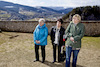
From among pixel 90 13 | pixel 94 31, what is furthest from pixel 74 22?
pixel 90 13

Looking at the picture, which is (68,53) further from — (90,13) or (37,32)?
(90,13)

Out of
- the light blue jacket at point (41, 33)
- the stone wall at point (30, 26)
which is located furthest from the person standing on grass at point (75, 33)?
the stone wall at point (30, 26)

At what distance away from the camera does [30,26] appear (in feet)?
36.1

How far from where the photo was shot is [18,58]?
15.5 feet

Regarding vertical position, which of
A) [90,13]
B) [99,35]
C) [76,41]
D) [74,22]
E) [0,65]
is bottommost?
[0,65]

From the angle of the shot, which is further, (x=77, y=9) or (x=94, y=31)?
(x=77, y=9)

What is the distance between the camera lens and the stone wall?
29.7ft

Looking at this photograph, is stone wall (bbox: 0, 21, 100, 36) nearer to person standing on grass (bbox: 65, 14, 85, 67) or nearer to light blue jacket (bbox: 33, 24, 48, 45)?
light blue jacket (bbox: 33, 24, 48, 45)

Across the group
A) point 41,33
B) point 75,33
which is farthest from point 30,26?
point 75,33

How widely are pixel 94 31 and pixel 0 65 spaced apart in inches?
312

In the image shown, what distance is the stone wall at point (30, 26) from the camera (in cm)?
905

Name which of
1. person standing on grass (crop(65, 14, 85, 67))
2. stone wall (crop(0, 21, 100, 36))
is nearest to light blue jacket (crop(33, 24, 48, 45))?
person standing on grass (crop(65, 14, 85, 67))

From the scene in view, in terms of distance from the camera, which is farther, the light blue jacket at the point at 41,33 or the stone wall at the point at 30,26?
the stone wall at the point at 30,26

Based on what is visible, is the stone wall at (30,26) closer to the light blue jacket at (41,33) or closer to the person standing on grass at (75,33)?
the light blue jacket at (41,33)
